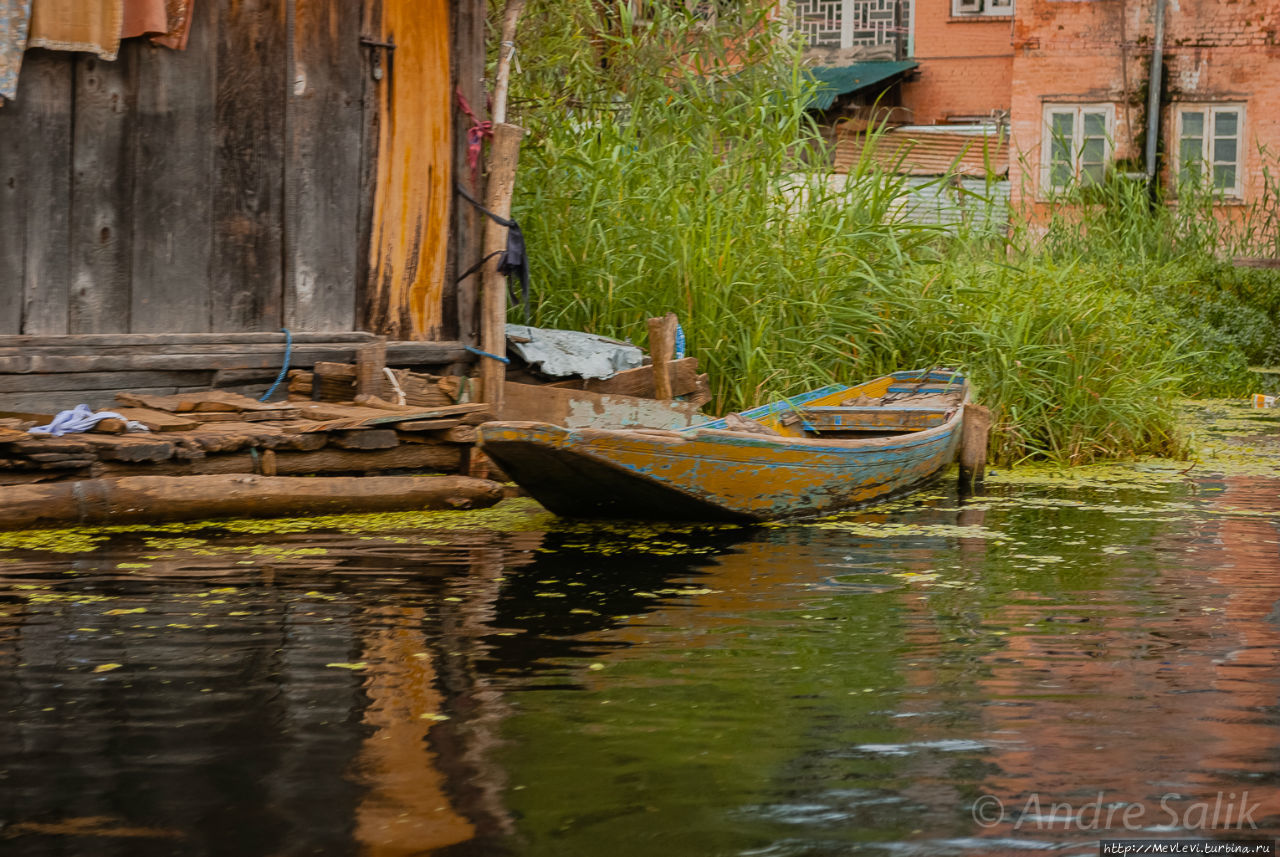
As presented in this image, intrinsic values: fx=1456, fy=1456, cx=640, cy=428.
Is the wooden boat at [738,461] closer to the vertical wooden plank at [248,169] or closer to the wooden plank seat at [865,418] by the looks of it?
the wooden plank seat at [865,418]

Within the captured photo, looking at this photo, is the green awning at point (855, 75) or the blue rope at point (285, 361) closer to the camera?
the blue rope at point (285, 361)

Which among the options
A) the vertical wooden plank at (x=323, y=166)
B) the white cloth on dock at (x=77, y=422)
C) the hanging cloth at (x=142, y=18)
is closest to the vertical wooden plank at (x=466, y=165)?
the vertical wooden plank at (x=323, y=166)

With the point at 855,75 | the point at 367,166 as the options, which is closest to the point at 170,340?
the point at 367,166

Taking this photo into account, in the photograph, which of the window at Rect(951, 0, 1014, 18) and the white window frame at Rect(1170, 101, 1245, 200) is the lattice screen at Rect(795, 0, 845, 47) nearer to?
the window at Rect(951, 0, 1014, 18)

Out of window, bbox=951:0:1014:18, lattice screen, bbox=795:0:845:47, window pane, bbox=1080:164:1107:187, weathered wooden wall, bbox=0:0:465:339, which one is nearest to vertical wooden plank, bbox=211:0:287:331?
weathered wooden wall, bbox=0:0:465:339

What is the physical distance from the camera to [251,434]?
22.7 feet

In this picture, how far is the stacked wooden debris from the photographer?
6.51 m

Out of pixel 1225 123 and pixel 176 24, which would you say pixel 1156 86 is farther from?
pixel 176 24

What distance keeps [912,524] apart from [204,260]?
3.87m

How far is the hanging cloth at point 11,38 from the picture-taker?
6.67m

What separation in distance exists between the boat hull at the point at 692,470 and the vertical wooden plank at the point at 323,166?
5.48ft

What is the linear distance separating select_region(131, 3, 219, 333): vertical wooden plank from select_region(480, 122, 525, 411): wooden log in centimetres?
153

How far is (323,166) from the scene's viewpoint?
305 inches

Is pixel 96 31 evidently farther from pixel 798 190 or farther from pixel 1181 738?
pixel 1181 738
